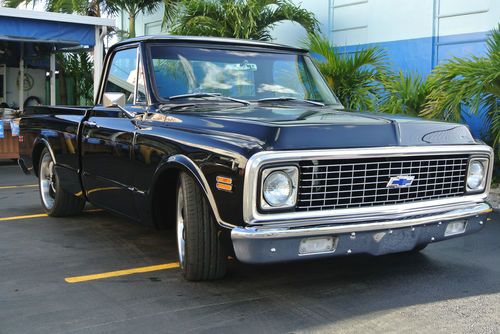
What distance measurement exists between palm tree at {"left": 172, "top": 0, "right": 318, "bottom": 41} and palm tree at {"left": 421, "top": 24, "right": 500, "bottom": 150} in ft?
15.9

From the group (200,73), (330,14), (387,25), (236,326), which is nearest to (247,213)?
(236,326)

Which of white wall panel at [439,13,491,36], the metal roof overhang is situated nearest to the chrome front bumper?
white wall panel at [439,13,491,36]

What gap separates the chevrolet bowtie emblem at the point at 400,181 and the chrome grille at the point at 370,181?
2cm

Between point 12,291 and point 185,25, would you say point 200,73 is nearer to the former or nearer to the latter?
point 12,291

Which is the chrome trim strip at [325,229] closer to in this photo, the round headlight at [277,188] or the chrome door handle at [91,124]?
the round headlight at [277,188]

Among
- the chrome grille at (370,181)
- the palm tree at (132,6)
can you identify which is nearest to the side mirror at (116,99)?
the chrome grille at (370,181)

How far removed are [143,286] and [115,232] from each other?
6.02 feet

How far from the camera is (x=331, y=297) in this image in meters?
4.05

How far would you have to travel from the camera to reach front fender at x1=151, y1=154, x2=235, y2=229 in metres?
3.78

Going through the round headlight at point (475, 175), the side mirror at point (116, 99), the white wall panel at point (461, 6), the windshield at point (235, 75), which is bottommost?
the round headlight at point (475, 175)

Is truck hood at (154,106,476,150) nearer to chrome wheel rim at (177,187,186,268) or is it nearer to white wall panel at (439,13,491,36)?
chrome wheel rim at (177,187,186,268)

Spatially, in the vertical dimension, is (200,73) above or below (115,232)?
above

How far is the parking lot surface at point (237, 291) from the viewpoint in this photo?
3.59m

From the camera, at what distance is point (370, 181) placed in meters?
3.91
